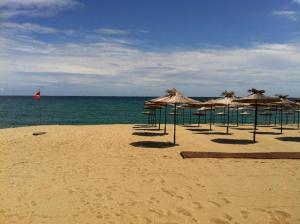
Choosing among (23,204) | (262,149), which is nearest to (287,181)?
(262,149)

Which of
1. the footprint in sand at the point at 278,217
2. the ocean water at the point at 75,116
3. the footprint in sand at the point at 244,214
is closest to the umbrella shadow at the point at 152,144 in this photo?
the footprint in sand at the point at 244,214

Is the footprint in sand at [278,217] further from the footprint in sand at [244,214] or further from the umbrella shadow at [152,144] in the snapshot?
the umbrella shadow at [152,144]

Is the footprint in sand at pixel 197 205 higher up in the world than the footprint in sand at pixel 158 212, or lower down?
higher up

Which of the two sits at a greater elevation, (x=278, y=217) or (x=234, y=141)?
(x=234, y=141)

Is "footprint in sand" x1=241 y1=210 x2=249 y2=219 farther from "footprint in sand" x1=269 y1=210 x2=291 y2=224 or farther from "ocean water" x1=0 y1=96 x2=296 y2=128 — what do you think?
"ocean water" x1=0 y1=96 x2=296 y2=128

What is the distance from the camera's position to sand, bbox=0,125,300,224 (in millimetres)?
5941

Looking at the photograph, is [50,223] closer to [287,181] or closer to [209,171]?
[209,171]

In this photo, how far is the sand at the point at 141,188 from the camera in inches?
234

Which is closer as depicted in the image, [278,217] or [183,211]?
[278,217]

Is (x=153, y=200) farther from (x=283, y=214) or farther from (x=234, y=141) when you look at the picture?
(x=234, y=141)

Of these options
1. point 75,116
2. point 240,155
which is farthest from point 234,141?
point 75,116

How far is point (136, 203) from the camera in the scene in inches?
258

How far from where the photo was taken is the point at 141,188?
24.7 ft

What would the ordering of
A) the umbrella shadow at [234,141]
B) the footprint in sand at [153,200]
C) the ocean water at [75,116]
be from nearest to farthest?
1. the footprint in sand at [153,200]
2. the umbrella shadow at [234,141]
3. the ocean water at [75,116]
